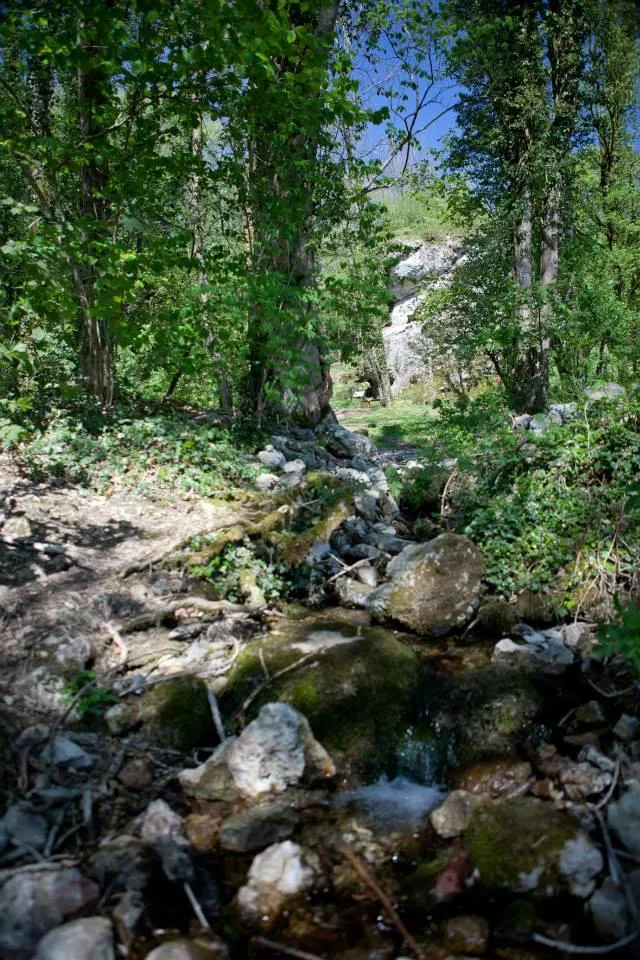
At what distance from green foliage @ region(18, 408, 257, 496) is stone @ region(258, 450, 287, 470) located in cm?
23

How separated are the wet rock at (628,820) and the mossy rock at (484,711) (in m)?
0.83

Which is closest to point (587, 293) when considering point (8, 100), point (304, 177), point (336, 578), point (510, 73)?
point (510, 73)

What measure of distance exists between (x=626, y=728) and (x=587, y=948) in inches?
55.0

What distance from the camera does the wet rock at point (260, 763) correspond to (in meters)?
3.23

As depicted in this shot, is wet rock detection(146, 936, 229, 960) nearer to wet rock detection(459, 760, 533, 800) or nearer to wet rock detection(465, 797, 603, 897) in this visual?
wet rock detection(465, 797, 603, 897)

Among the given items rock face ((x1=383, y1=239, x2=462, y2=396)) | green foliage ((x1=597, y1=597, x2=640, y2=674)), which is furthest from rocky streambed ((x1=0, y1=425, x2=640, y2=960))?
rock face ((x1=383, y1=239, x2=462, y2=396))

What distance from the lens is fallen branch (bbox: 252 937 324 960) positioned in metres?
2.32

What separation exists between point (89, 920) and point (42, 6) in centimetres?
680

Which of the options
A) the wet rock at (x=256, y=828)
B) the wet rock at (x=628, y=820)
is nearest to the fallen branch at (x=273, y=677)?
the wet rock at (x=256, y=828)

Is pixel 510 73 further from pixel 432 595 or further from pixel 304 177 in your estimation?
pixel 432 595

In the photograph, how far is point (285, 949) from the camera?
236 cm

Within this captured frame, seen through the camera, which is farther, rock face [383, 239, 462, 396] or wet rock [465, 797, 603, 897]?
rock face [383, 239, 462, 396]

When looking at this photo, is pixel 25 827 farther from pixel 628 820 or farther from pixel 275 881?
pixel 628 820

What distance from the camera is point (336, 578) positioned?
5836 millimetres
